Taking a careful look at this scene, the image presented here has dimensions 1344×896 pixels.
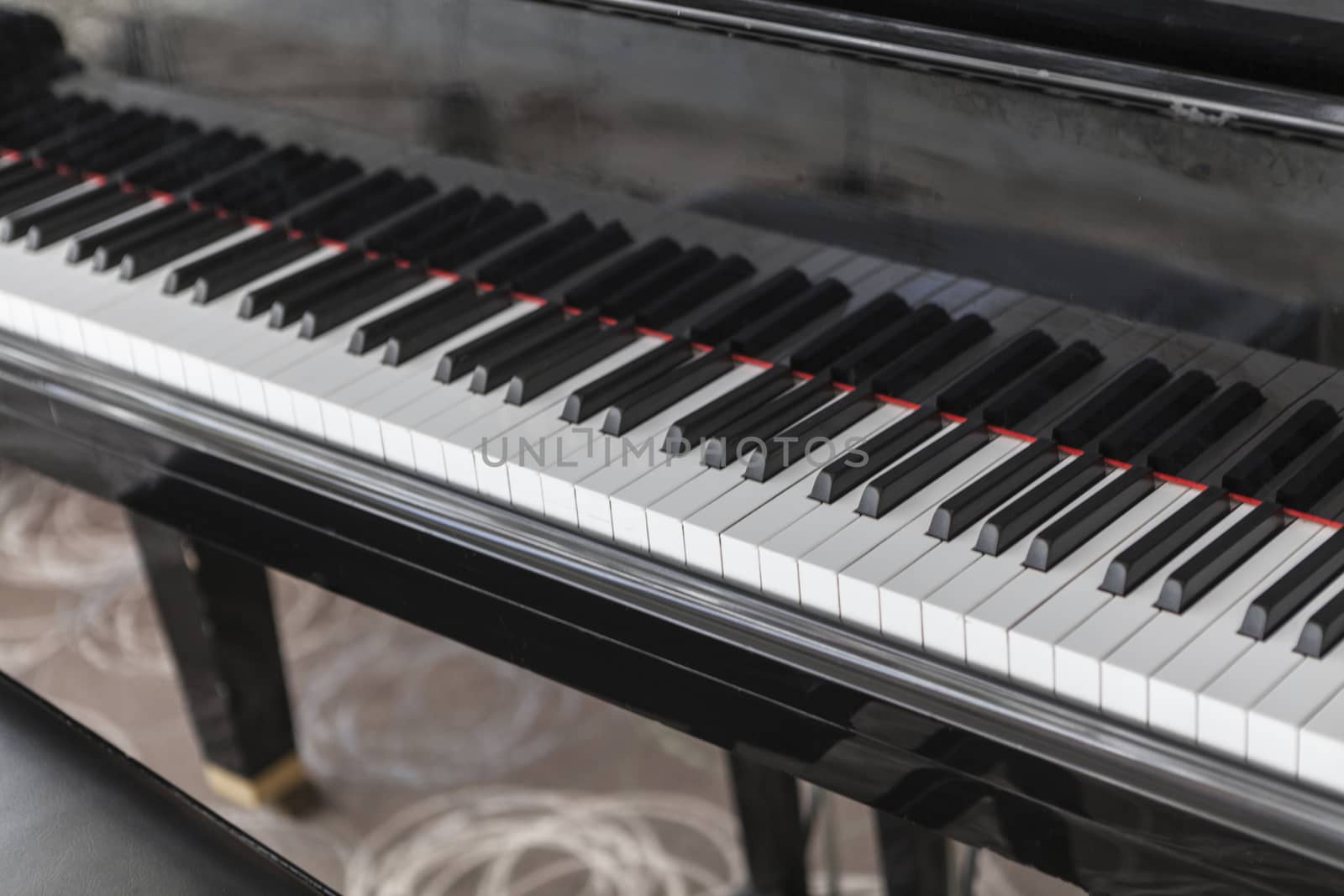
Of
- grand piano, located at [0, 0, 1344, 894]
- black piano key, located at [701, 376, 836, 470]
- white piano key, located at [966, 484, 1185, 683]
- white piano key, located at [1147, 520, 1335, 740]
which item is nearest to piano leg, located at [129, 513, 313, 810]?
grand piano, located at [0, 0, 1344, 894]

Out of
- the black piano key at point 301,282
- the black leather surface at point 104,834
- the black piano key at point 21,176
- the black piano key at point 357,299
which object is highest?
the black piano key at point 21,176

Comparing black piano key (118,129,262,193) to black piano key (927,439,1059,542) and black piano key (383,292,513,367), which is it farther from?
black piano key (927,439,1059,542)

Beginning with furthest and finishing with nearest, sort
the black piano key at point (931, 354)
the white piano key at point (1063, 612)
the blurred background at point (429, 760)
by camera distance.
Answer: the blurred background at point (429, 760)
the black piano key at point (931, 354)
the white piano key at point (1063, 612)

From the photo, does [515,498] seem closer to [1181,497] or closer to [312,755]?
[1181,497]

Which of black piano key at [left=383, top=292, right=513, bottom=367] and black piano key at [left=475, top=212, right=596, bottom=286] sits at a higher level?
black piano key at [left=475, top=212, right=596, bottom=286]

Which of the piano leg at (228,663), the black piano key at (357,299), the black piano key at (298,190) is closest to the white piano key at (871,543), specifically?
the black piano key at (357,299)

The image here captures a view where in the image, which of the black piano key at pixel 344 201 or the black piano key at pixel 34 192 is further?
the black piano key at pixel 34 192

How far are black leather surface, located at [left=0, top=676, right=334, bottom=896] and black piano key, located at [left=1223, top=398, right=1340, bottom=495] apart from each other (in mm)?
735

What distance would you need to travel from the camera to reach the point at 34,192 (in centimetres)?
180

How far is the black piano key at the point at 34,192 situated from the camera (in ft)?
5.87

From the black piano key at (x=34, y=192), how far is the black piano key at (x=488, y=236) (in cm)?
55

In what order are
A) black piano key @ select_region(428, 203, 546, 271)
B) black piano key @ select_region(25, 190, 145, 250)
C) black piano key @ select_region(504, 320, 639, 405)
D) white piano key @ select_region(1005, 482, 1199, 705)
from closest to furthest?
white piano key @ select_region(1005, 482, 1199, 705) → black piano key @ select_region(504, 320, 639, 405) → black piano key @ select_region(428, 203, 546, 271) → black piano key @ select_region(25, 190, 145, 250)

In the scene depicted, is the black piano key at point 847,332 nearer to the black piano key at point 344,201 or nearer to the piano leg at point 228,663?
the black piano key at point 344,201

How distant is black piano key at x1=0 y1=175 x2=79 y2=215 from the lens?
1.79 metres
